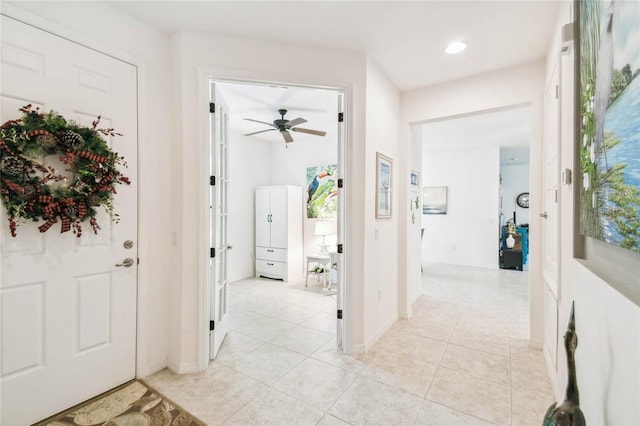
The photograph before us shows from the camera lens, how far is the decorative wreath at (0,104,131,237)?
1509 mm

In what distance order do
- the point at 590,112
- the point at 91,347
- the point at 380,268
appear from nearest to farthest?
the point at 590,112
the point at 91,347
the point at 380,268

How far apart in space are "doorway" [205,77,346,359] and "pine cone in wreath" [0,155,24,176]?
1.07 meters

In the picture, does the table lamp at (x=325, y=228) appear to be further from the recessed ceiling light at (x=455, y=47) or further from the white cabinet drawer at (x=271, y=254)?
the recessed ceiling light at (x=455, y=47)

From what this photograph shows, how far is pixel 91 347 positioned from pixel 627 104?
287cm

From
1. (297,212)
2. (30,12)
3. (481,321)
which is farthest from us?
(297,212)

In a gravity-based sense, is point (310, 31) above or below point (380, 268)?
above

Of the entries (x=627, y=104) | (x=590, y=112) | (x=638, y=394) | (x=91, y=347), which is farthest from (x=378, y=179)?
(x=91, y=347)

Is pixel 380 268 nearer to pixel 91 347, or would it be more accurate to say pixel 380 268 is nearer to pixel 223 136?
pixel 223 136

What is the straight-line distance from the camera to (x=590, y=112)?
3.53 ft

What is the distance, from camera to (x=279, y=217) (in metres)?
5.24

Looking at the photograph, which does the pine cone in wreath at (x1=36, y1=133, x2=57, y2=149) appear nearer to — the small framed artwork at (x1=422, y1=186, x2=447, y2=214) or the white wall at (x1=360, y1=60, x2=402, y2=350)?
the white wall at (x1=360, y1=60, x2=402, y2=350)

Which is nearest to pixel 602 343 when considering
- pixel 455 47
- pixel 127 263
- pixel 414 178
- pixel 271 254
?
pixel 455 47

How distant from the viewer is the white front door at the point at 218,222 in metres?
2.31

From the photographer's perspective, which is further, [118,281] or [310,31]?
[310,31]
